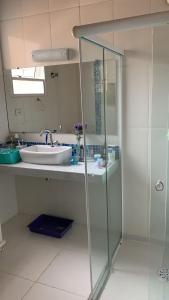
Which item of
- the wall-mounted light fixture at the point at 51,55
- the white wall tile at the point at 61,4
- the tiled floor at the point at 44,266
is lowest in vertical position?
the tiled floor at the point at 44,266

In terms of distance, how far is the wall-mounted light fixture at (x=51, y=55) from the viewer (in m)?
2.49

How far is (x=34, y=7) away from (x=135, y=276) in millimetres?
2680

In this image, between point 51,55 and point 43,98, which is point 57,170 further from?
point 51,55

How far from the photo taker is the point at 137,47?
2.23 metres

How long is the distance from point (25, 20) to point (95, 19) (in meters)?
0.78

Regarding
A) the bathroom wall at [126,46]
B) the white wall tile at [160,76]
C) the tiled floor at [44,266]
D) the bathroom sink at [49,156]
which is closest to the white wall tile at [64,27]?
the bathroom wall at [126,46]

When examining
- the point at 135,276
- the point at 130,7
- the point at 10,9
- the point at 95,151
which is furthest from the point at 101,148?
the point at 10,9

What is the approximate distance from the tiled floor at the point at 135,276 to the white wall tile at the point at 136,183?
22cm

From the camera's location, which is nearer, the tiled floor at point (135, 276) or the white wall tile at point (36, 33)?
the tiled floor at point (135, 276)

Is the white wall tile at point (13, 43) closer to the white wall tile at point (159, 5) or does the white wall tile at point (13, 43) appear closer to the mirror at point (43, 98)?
the mirror at point (43, 98)

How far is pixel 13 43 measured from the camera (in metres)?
2.74

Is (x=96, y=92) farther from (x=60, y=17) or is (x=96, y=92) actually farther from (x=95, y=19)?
(x=60, y=17)

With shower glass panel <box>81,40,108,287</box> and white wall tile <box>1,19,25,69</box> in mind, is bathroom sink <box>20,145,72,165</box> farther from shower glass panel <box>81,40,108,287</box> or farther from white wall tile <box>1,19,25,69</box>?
white wall tile <box>1,19,25,69</box>

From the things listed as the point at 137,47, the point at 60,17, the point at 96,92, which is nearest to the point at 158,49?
the point at 137,47
